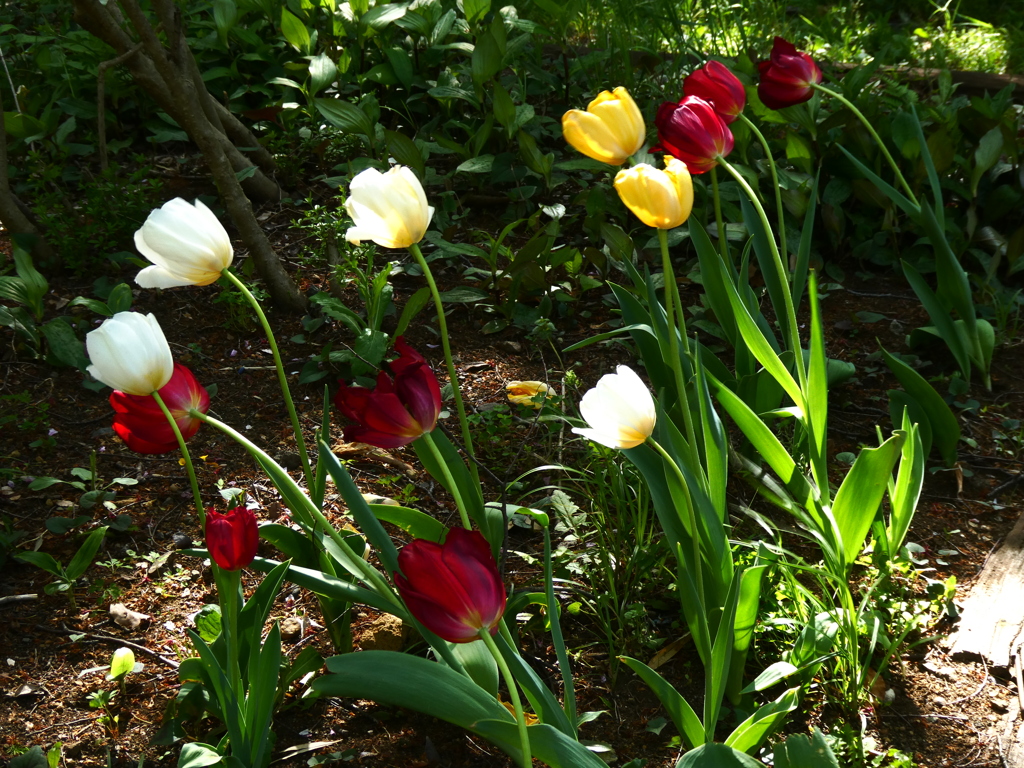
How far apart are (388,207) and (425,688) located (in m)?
0.64

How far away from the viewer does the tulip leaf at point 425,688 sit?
1.14 meters

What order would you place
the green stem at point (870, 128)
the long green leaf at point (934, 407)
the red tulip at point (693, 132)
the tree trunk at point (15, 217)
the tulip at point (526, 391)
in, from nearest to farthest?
the red tulip at point (693, 132)
the green stem at point (870, 128)
the long green leaf at point (934, 407)
the tulip at point (526, 391)
the tree trunk at point (15, 217)

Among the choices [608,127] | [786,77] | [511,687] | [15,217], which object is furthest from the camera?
[15,217]

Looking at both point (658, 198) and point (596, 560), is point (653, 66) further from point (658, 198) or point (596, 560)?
point (658, 198)

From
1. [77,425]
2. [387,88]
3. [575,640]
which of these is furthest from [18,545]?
[387,88]

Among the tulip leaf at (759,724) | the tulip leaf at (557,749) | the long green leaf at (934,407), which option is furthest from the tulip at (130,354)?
the long green leaf at (934,407)

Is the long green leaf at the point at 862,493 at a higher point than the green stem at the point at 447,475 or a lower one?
lower

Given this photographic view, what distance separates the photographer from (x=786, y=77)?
1.80 metres

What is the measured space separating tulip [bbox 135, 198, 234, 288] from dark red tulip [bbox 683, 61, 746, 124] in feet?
3.02

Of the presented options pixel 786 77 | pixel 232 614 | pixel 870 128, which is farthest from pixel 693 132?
pixel 232 614

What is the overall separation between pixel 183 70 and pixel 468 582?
6.81 ft

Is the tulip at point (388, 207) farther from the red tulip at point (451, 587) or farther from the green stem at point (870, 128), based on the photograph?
the green stem at point (870, 128)

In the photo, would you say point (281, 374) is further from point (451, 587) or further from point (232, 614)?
point (451, 587)

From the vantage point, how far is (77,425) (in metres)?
2.19
